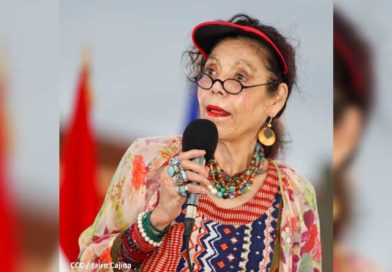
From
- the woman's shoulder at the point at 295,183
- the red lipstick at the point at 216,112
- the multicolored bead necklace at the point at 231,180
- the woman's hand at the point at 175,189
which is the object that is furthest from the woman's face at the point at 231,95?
the woman's hand at the point at 175,189

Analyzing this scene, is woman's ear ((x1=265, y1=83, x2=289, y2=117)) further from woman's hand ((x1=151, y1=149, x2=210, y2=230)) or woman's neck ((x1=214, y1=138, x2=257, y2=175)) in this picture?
woman's hand ((x1=151, y1=149, x2=210, y2=230))

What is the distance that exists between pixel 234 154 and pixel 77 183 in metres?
0.58

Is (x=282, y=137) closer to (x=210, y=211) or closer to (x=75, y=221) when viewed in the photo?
(x=210, y=211)

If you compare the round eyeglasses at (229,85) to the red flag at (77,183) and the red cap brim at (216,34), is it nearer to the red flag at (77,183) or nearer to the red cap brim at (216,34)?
the red cap brim at (216,34)

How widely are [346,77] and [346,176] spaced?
1.27 feet

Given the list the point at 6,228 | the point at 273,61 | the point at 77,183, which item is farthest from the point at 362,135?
the point at 6,228

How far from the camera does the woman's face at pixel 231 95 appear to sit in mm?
2428

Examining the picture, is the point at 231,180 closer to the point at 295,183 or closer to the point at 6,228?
the point at 295,183

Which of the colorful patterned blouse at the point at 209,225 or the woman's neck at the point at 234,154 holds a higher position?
the woman's neck at the point at 234,154

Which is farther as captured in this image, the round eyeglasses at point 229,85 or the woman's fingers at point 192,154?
the round eyeglasses at point 229,85

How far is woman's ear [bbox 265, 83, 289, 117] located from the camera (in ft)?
8.25

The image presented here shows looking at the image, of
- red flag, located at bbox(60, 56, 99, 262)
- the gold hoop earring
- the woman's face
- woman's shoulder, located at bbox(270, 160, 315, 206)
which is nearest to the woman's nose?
the woman's face

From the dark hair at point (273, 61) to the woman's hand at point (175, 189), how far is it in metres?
0.54

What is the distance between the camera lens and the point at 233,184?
2.42 metres
